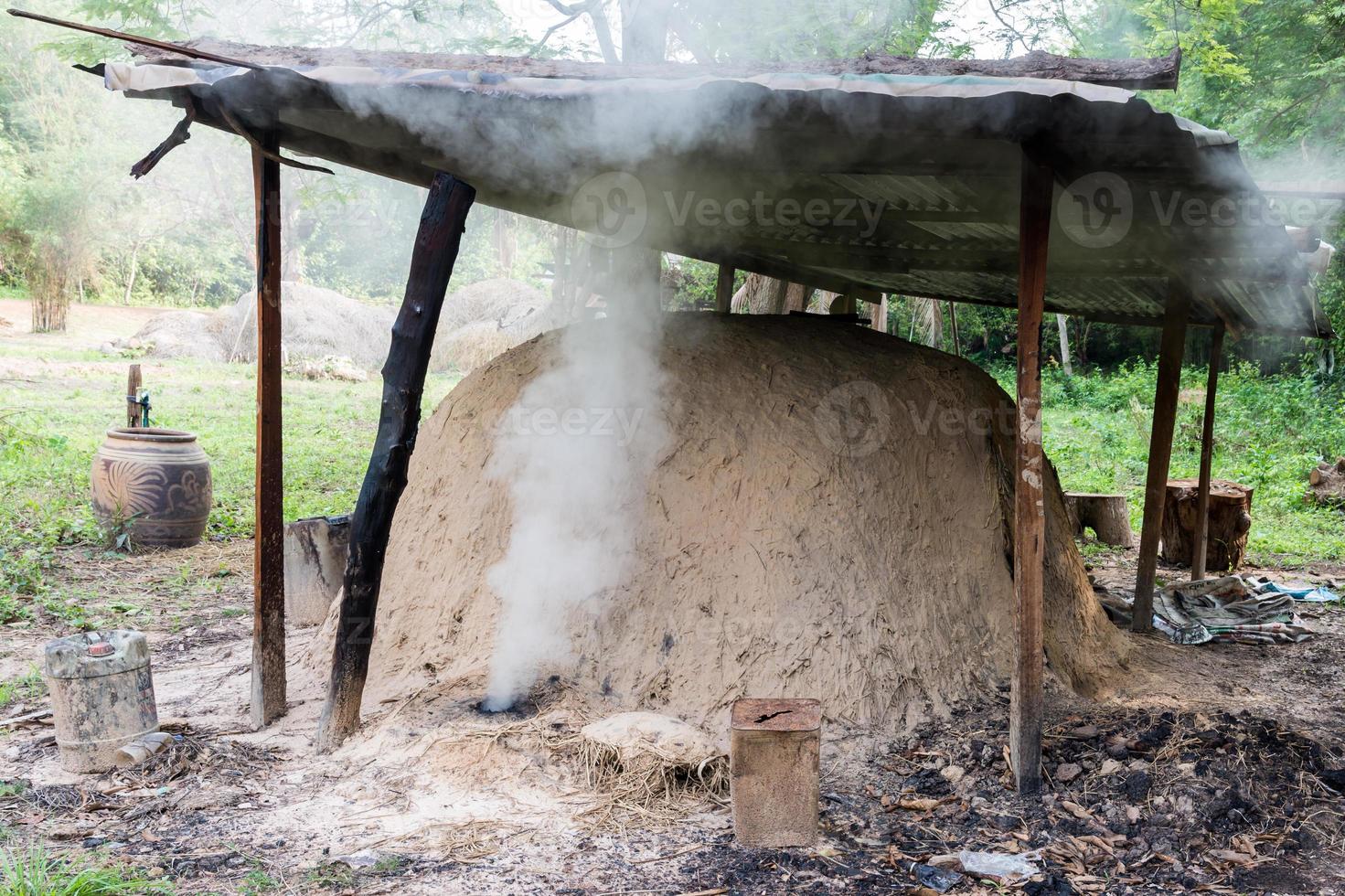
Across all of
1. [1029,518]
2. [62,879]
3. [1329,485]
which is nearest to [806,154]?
[1029,518]

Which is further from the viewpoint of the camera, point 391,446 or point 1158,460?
point 1158,460

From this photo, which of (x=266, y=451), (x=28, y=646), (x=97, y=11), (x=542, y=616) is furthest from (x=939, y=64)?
(x=97, y=11)

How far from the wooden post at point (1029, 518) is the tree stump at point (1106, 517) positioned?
5680 mm

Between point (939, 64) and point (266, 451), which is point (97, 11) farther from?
point (939, 64)

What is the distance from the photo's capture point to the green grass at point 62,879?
2.77m

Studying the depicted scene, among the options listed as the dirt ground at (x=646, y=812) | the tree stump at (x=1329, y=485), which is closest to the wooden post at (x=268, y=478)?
the dirt ground at (x=646, y=812)

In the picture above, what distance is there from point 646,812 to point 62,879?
1777 mm

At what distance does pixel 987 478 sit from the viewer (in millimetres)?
4859

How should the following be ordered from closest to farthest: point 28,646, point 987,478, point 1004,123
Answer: point 1004,123, point 987,478, point 28,646

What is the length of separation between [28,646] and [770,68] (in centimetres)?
504

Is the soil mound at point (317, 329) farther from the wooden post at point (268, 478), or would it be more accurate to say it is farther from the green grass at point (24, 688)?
the wooden post at point (268, 478)

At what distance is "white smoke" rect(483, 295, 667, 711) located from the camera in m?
4.45

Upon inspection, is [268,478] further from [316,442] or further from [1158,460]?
[316,442]

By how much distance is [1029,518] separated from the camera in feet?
12.5
